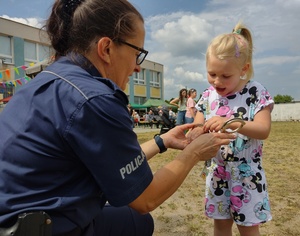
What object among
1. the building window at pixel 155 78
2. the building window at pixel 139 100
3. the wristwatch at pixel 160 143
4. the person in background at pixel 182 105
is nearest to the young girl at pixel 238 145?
the wristwatch at pixel 160 143

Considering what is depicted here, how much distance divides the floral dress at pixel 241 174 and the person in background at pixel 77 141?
2.45 ft

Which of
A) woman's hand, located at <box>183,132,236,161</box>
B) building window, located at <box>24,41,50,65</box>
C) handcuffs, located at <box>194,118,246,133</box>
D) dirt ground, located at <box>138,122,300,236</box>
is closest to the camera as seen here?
woman's hand, located at <box>183,132,236,161</box>

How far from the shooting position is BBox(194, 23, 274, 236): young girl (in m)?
1.82

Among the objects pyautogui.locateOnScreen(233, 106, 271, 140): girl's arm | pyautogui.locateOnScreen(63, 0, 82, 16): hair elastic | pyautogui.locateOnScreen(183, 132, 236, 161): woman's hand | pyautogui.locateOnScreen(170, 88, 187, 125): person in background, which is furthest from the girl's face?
pyautogui.locateOnScreen(170, 88, 187, 125): person in background

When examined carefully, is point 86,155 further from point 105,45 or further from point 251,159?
point 251,159

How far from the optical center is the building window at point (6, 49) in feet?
67.6

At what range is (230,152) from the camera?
1.89 meters

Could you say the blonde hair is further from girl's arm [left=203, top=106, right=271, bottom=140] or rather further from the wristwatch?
the wristwatch

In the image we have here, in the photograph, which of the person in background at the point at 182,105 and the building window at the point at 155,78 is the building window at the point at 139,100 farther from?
the person in background at the point at 182,105

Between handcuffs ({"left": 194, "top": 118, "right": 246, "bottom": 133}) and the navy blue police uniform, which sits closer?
the navy blue police uniform

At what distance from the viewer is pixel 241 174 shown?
1.85m

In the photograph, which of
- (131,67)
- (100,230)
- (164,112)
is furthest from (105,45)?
(164,112)

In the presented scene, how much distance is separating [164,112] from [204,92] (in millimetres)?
10874

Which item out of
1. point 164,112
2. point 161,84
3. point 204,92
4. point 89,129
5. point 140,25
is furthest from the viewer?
point 161,84
